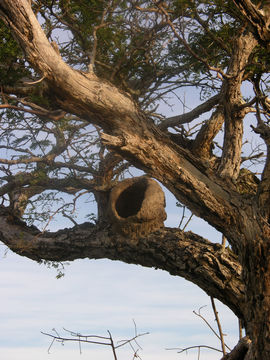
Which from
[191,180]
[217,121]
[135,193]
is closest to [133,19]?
[217,121]

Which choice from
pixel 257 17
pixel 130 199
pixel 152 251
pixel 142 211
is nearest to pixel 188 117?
pixel 130 199

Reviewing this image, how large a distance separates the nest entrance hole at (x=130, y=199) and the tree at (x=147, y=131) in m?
0.36

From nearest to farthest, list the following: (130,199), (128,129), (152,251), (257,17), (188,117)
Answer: (257,17) < (128,129) < (152,251) < (130,199) < (188,117)

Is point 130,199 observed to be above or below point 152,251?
above

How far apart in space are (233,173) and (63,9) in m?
4.09

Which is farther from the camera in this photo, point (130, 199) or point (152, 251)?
point (130, 199)

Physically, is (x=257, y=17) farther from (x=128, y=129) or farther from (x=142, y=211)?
(x=142, y=211)

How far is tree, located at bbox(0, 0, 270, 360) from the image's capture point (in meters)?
5.71

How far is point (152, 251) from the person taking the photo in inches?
262

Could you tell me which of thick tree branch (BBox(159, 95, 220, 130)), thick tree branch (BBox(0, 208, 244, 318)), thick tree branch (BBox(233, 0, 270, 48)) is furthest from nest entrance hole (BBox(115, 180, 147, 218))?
thick tree branch (BBox(233, 0, 270, 48))

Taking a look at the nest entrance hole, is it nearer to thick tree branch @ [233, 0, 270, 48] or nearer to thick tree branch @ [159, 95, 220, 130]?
thick tree branch @ [159, 95, 220, 130]

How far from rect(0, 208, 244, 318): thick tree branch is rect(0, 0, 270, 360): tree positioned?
0.02 meters

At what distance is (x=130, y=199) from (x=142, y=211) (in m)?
1.31

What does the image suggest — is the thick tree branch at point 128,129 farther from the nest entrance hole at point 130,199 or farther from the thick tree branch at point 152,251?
the nest entrance hole at point 130,199
